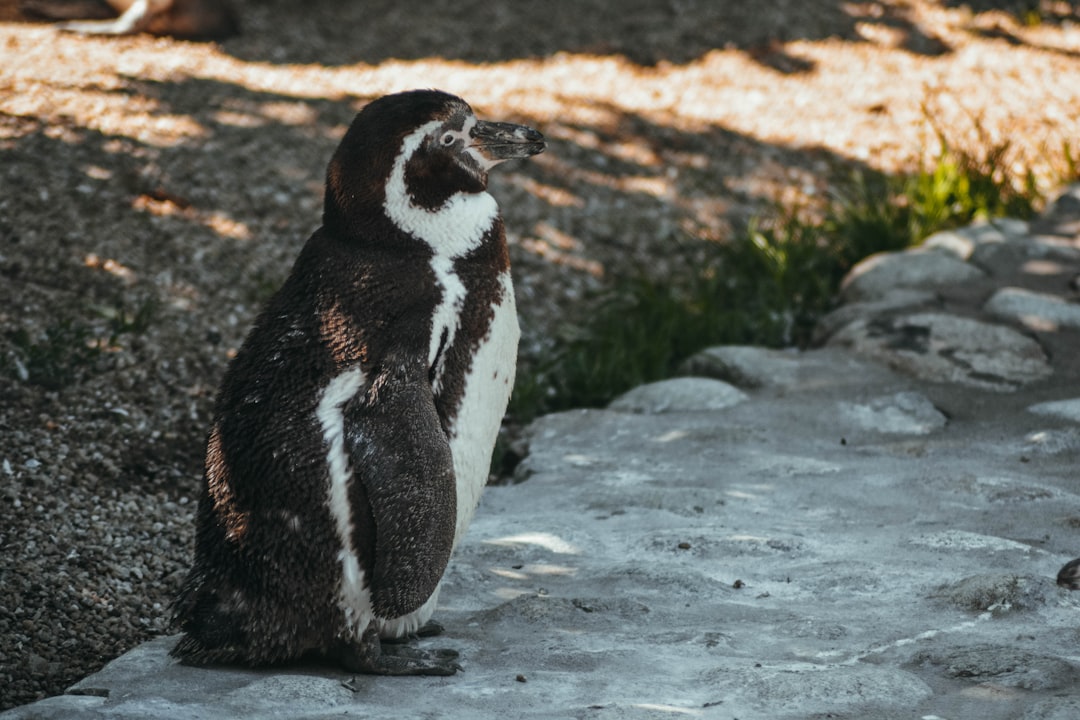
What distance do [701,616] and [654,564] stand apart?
0.35 metres

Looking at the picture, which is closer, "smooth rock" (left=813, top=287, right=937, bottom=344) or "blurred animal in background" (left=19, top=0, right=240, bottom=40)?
"smooth rock" (left=813, top=287, right=937, bottom=344)

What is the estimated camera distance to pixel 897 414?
510 centimetres

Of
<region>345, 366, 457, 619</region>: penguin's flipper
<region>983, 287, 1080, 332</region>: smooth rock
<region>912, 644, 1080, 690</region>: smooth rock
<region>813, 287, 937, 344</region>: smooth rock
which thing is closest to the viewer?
<region>912, 644, 1080, 690</region>: smooth rock

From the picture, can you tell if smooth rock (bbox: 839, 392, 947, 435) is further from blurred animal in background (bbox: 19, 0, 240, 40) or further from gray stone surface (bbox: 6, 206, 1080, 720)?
blurred animal in background (bbox: 19, 0, 240, 40)

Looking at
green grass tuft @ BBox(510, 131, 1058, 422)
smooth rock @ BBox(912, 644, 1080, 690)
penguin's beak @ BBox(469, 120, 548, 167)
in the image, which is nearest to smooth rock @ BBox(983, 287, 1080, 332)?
green grass tuft @ BBox(510, 131, 1058, 422)

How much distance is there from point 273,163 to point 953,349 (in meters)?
3.39

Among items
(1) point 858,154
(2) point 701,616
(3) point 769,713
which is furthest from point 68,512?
(1) point 858,154

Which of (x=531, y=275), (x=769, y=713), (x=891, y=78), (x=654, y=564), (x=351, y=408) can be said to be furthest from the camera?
(x=891, y=78)

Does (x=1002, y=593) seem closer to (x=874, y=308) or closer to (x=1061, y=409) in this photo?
(x=1061, y=409)

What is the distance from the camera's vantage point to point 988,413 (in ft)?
16.4

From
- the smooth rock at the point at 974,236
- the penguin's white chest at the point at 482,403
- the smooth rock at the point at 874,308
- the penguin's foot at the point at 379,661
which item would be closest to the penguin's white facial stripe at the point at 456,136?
the penguin's white chest at the point at 482,403

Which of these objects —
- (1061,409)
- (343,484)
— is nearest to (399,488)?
(343,484)

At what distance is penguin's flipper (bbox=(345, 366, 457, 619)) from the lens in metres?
2.91

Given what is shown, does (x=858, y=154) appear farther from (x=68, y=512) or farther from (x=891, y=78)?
(x=68, y=512)
